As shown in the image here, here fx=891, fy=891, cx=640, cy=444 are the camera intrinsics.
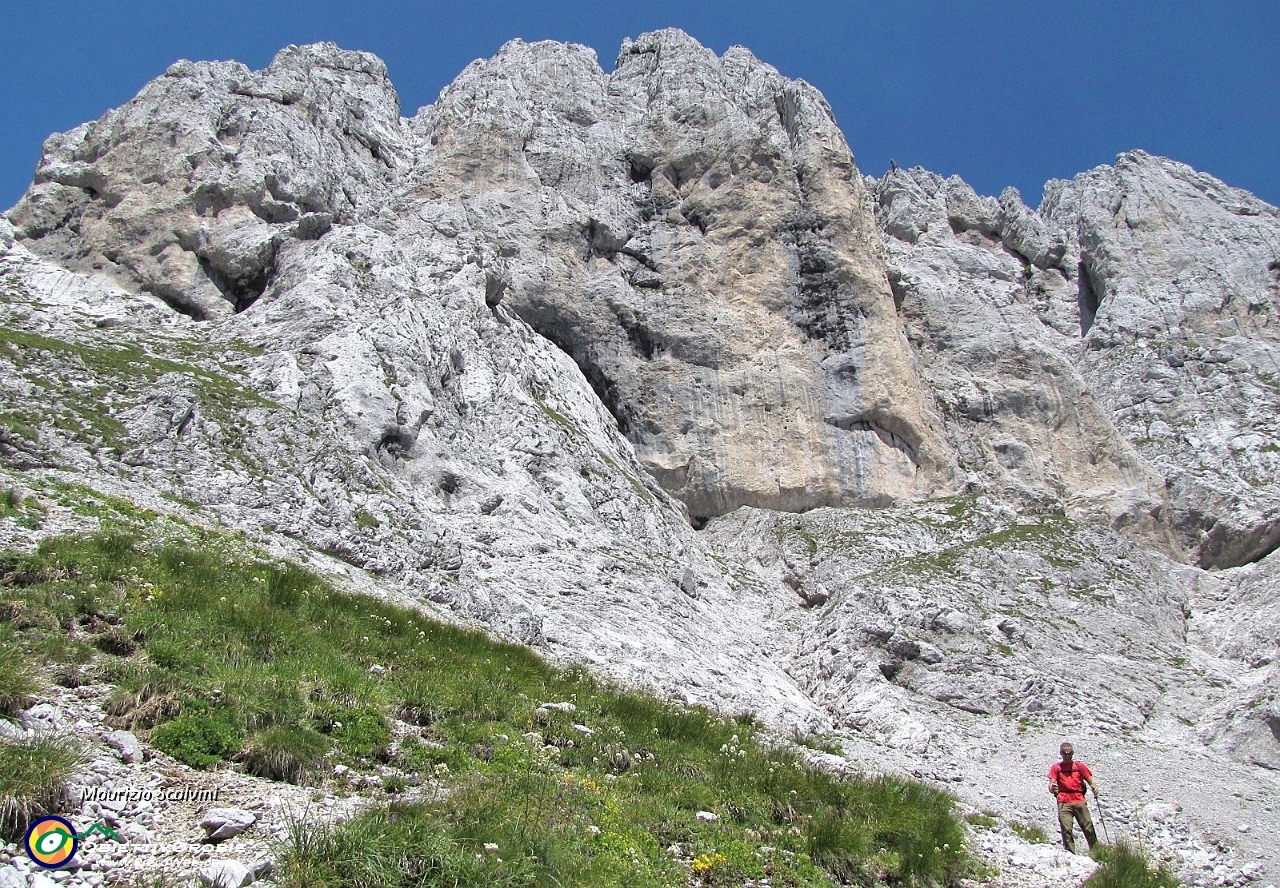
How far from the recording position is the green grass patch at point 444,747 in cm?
831

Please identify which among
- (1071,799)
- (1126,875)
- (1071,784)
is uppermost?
(1071,784)

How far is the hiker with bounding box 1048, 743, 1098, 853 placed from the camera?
1441 centimetres

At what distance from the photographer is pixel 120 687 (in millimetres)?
9625

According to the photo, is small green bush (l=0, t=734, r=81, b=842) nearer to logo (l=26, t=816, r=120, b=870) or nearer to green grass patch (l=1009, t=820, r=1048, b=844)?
logo (l=26, t=816, r=120, b=870)

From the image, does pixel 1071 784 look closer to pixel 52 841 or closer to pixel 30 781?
pixel 52 841

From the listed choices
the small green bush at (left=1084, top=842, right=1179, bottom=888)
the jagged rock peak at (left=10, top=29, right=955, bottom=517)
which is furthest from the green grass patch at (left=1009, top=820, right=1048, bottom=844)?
the jagged rock peak at (left=10, top=29, right=955, bottom=517)

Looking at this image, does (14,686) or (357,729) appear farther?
(357,729)

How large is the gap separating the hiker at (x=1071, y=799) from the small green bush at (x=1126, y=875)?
1.95 meters

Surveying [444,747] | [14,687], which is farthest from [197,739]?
[444,747]

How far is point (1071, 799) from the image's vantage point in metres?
14.8

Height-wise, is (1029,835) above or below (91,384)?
below

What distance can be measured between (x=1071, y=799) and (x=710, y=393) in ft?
118

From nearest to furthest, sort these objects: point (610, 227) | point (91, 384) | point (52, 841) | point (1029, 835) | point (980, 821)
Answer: point (52, 841) → point (980, 821) → point (1029, 835) → point (91, 384) → point (610, 227)

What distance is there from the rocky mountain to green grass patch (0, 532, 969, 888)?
12.0 feet
